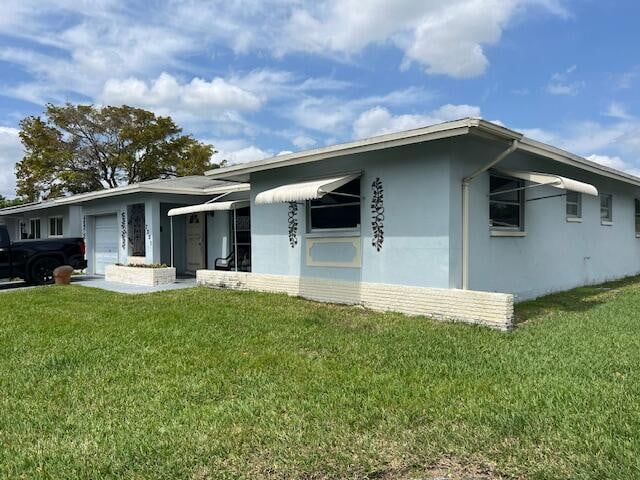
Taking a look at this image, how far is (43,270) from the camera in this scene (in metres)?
15.2

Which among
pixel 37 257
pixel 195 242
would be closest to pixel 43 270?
pixel 37 257

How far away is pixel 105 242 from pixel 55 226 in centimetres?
744

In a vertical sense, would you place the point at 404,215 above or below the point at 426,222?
above

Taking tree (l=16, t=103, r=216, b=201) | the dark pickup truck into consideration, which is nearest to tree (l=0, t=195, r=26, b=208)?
tree (l=16, t=103, r=216, b=201)

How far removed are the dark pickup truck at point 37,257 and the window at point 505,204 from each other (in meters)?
12.8

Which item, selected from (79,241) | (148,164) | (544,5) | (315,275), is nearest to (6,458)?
(315,275)

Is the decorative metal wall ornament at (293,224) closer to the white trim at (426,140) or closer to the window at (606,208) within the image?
the white trim at (426,140)

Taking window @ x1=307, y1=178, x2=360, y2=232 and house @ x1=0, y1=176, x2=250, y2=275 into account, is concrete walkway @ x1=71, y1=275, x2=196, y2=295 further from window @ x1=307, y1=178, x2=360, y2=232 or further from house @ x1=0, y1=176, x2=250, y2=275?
window @ x1=307, y1=178, x2=360, y2=232

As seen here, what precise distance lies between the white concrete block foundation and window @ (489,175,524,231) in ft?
6.74

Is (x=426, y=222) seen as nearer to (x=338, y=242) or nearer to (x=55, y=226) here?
(x=338, y=242)

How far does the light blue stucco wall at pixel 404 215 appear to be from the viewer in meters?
8.55

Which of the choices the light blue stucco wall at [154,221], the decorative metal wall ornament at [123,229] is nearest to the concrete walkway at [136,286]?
the light blue stucco wall at [154,221]

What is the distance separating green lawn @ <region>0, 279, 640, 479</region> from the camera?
11.0 feet

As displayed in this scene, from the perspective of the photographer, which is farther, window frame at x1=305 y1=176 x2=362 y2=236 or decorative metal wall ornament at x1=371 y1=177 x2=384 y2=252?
window frame at x1=305 y1=176 x2=362 y2=236
